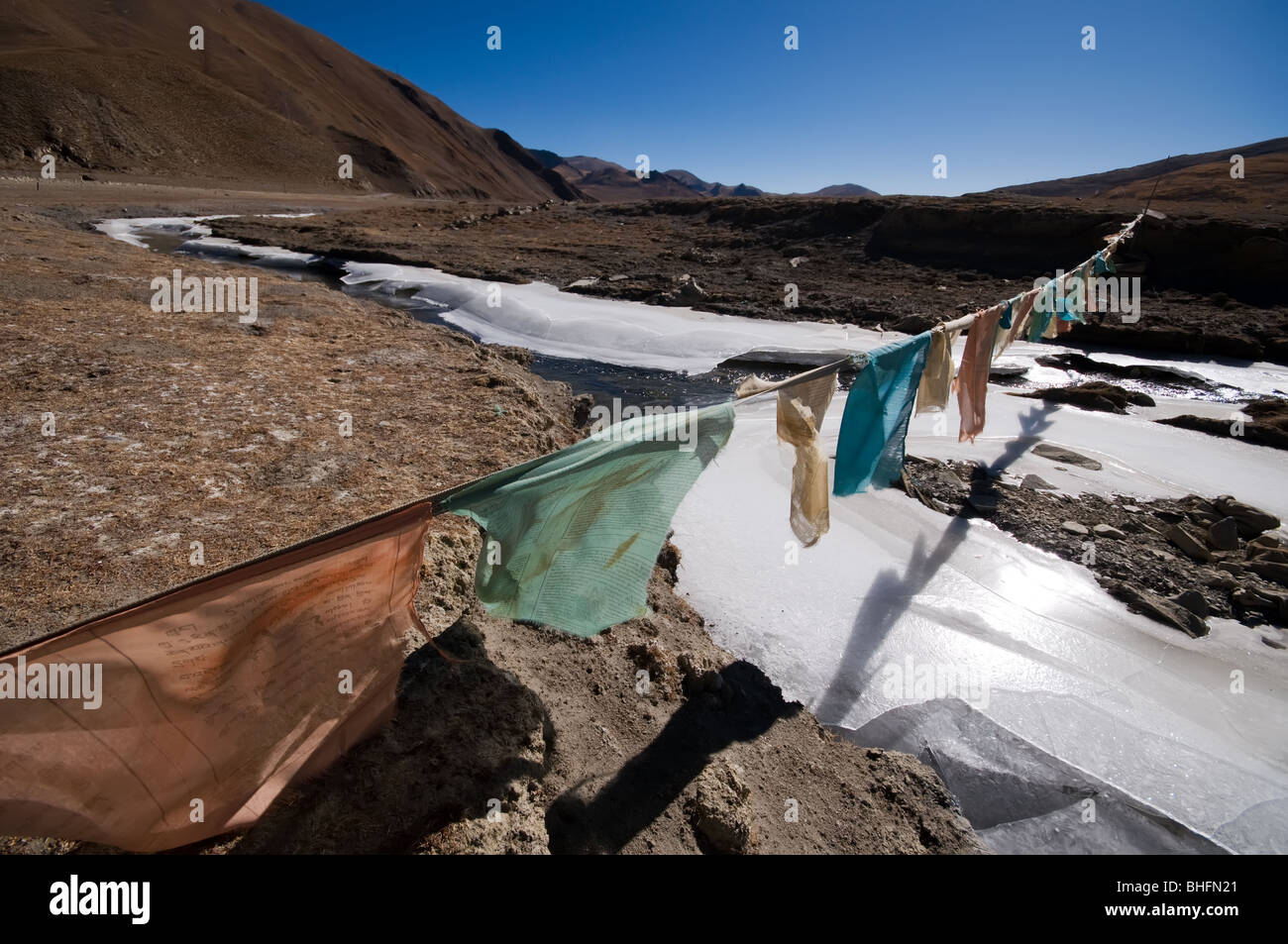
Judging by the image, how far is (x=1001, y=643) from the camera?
3.74 meters

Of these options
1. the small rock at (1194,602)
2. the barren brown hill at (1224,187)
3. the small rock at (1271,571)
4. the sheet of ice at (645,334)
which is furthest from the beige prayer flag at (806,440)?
the barren brown hill at (1224,187)

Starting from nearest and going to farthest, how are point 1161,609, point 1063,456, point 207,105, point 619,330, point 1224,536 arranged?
point 1161,609 < point 1224,536 < point 1063,456 < point 619,330 < point 207,105

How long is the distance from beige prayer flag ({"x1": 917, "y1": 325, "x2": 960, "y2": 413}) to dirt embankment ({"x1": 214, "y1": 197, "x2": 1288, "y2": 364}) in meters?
7.26

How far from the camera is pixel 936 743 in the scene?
10.00 feet

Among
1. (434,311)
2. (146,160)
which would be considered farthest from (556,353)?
(146,160)

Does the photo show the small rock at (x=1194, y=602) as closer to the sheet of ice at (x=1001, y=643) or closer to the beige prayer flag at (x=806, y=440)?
the sheet of ice at (x=1001, y=643)

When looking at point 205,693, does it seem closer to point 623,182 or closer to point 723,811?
point 723,811

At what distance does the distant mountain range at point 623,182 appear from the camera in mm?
113125

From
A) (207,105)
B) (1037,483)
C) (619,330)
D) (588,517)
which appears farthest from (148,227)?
(207,105)

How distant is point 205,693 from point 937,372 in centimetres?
388

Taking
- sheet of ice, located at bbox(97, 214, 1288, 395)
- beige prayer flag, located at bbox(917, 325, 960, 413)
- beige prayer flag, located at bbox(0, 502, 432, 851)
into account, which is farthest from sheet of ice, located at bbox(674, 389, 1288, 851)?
sheet of ice, located at bbox(97, 214, 1288, 395)

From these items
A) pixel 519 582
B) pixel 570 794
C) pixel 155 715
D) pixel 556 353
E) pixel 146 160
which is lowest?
pixel 570 794
